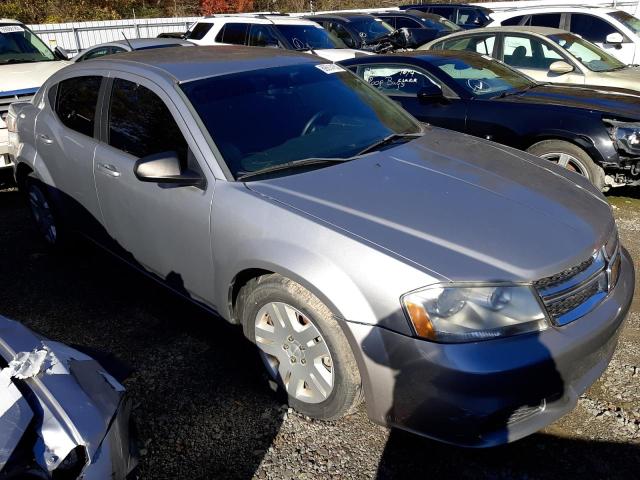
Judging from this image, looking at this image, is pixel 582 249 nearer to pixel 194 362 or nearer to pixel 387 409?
pixel 387 409

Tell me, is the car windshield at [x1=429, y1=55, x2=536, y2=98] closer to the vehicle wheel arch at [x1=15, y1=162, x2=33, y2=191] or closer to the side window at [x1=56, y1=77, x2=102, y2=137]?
the side window at [x1=56, y1=77, x2=102, y2=137]

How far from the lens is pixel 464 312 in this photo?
2227mm

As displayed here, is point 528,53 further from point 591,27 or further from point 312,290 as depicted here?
point 312,290

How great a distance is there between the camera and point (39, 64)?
7832 mm

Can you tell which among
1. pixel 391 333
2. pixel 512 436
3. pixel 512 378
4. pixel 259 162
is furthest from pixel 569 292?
pixel 259 162

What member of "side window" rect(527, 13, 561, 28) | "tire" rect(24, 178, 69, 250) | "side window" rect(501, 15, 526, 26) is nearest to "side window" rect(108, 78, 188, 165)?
"tire" rect(24, 178, 69, 250)

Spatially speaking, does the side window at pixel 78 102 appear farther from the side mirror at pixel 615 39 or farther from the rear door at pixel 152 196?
the side mirror at pixel 615 39

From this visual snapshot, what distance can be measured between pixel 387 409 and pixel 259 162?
1.41m

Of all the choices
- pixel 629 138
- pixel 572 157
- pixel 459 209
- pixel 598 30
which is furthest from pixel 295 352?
pixel 598 30

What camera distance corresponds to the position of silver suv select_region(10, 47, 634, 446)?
223cm

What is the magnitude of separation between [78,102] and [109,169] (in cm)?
81

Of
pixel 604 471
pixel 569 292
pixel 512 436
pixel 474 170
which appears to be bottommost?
pixel 604 471

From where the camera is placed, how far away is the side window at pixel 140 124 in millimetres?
3184

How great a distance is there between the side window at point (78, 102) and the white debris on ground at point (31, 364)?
7.53 feet
